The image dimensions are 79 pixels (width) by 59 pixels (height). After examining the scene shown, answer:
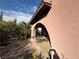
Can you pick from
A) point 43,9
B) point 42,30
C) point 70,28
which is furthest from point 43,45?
point 70,28

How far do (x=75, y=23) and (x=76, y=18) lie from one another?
0.10 metres

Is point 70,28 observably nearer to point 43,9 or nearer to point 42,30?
point 43,9

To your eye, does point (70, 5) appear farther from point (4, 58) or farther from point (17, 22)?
point (17, 22)

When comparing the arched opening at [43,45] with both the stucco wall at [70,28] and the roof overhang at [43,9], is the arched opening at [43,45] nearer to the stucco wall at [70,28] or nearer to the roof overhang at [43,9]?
the roof overhang at [43,9]

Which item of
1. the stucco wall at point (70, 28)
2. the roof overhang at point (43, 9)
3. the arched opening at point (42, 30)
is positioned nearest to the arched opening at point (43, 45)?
the arched opening at point (42, 30)

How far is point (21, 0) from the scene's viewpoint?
17000 millimetres

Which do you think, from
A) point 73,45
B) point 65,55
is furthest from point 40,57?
point 73,45

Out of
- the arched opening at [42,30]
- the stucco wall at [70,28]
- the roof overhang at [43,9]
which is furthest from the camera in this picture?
the arched opening at [42,30]

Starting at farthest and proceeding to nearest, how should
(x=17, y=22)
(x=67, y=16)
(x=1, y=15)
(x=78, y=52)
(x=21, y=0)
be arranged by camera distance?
1. (x=17, y=22)
2. (x=1, y=15)
3. (x=21, y=0)
4. (x=67, y=16)
5. (x=78, y=52)

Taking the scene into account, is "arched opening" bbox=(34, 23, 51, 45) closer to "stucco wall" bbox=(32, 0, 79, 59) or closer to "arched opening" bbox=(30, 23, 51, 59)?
"arched opening" bbox=(30, 23, 51, 59)

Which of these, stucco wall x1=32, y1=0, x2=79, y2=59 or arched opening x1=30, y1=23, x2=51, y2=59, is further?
arched opening x1=30, y1=23, x2=51, y2=59

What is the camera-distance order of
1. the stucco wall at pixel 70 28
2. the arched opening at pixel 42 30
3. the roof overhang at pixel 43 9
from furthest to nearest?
the arched opening at pixel 42 30, the roof overhang at pixel 43 9, the stucco wall at pixel 70 28

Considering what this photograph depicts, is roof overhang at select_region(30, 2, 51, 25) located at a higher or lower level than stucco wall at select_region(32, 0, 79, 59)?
higher

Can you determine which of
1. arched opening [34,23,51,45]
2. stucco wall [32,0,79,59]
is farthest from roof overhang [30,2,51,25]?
stucco wall [32,0,79,59]
